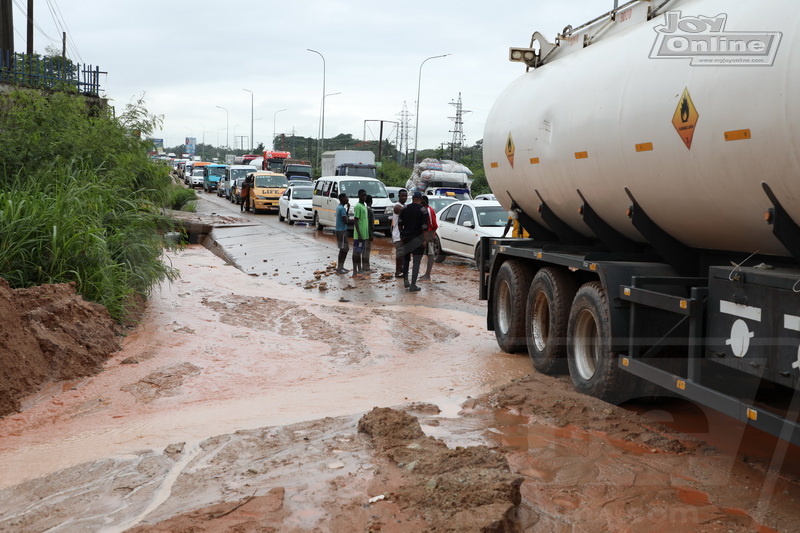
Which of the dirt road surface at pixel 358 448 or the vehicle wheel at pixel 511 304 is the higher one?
the vehicle wheel at pixel 511 304

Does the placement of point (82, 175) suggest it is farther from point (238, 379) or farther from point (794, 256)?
point (794, 256)

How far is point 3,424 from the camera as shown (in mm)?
6871

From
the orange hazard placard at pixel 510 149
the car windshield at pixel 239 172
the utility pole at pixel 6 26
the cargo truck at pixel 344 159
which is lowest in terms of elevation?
the car windshield at pixel 239 172

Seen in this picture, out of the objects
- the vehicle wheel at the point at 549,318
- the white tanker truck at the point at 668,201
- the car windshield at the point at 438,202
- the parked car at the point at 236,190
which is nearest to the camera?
the white tanker truck at the point at 668,201

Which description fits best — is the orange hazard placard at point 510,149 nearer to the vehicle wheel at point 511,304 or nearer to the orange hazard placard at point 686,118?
the vehicle wheel at point 511,304

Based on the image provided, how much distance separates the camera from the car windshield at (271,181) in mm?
38438

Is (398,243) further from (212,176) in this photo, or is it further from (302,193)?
(212,176)

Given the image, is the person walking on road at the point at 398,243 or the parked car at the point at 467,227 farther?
the parked car at the point at 467,227

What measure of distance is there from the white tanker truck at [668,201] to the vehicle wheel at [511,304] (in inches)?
1.5

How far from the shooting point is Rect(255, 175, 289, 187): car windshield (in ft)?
126

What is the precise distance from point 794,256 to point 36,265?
316 inches

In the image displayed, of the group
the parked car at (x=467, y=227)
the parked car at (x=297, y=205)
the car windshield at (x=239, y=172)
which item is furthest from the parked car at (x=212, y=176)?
the parked car at (x=467, y=227)

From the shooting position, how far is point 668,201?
638 centimetres

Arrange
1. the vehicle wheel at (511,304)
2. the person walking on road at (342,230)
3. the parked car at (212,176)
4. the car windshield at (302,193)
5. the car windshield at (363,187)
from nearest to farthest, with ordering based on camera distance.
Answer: the vehicle wheel at (511,304)
the person walking on road at (342,230)
the car windshield at (363,187)
the car windshield at (302,193)
the parked car at (212,176)
